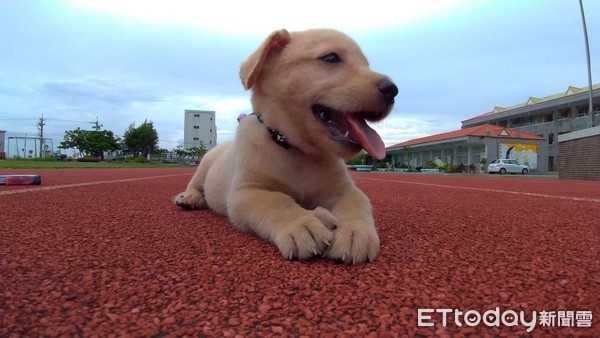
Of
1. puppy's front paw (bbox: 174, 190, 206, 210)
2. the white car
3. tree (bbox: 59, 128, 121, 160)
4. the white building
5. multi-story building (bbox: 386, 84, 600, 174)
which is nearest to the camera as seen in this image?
puppy's front paw (bbox: 174, 190, 206, 210)

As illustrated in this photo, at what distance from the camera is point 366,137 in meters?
2.36

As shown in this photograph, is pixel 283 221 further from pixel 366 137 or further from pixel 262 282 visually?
pixel 366 137

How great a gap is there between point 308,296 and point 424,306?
1.19ft

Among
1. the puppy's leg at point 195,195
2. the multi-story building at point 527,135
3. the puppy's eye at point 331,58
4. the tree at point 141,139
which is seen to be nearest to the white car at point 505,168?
the multi-story building at point 527,135

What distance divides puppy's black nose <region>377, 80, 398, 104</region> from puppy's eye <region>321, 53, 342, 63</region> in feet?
1.32

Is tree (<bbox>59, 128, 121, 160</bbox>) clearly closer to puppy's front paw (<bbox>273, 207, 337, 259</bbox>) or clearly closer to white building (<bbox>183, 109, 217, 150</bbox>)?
white building (<bbox>183, 109, 217, 150</bbox>)

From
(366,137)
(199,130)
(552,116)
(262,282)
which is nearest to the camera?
(262,282)

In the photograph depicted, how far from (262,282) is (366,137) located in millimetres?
1263

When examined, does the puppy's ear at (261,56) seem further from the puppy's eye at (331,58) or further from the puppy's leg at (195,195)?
the puppy's leg at (195,195)

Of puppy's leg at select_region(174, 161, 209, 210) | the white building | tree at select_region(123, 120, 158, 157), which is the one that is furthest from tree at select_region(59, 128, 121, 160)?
puppy's leg at select_region(174, 161, 209, 210)

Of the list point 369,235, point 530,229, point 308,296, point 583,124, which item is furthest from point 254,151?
point 583,124

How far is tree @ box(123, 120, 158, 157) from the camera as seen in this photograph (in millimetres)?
70438

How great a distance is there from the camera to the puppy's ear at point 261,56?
2.55 m

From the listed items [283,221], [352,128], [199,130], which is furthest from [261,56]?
[199,130]
